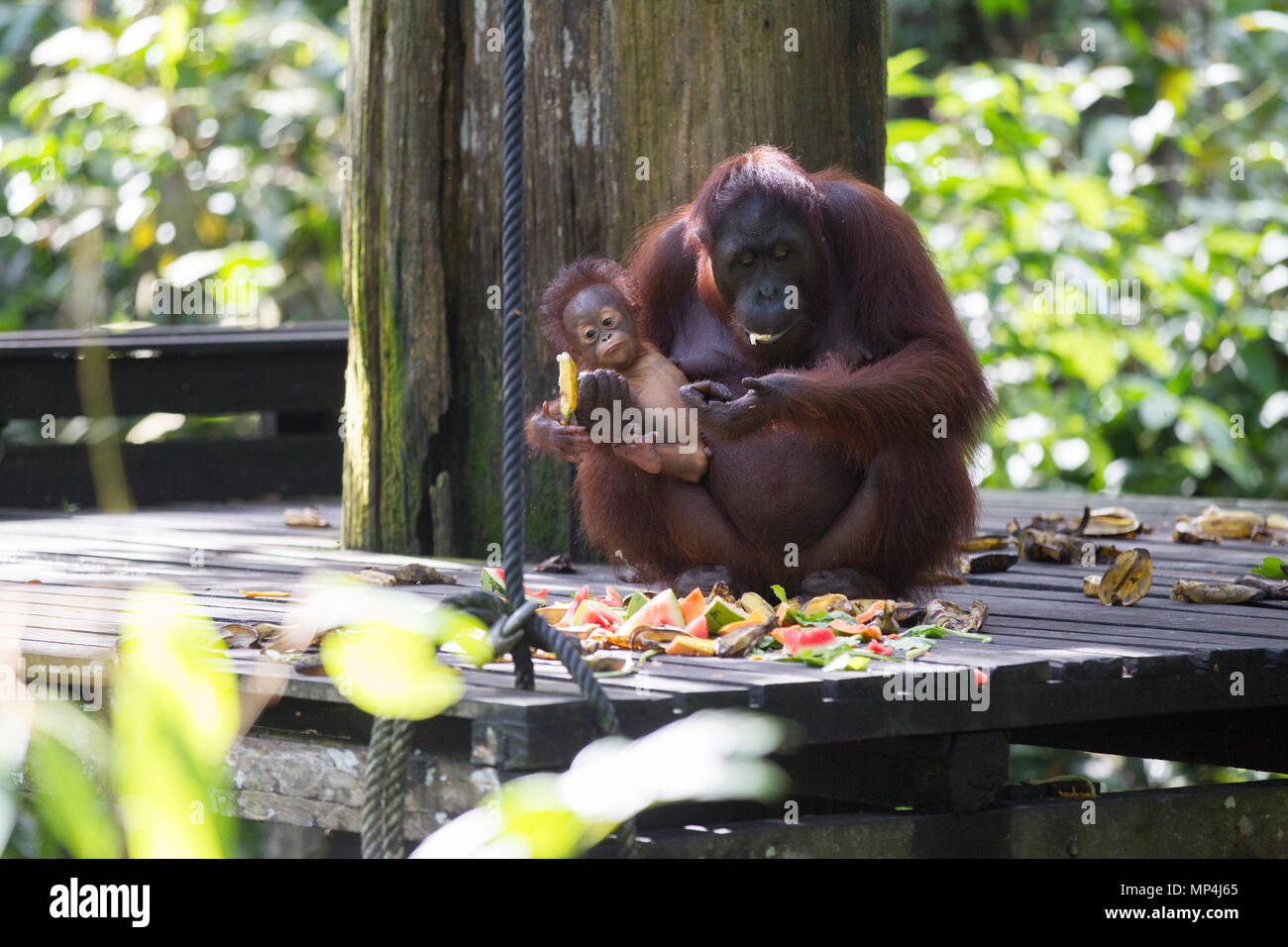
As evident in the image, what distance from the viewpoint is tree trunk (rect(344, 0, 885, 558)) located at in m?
4.04

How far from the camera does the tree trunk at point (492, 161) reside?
404 centimetres

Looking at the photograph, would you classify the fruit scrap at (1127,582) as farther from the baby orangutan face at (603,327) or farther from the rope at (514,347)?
the rope at (514,347)

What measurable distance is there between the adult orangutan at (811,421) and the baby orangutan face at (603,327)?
0.54 feet

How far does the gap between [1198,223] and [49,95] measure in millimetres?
5575

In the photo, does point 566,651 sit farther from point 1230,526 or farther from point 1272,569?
point 1230,526

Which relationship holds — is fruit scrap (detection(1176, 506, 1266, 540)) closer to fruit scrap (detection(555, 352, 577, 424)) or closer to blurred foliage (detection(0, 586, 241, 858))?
fruit scrap (detection(555, 352, 577, 424))

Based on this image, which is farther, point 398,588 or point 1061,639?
point 398,588

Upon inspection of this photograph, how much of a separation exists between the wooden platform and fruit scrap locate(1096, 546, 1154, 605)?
0.03 metres

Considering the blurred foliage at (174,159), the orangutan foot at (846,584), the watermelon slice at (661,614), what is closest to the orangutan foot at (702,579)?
the orangutan foot at (846,584)

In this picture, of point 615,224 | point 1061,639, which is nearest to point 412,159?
point 615,224

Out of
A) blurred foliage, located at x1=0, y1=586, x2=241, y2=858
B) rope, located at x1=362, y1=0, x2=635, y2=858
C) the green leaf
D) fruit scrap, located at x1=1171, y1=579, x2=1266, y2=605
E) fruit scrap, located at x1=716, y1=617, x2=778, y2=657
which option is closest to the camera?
blurred foliage, located at x1=0, y1=586, x2=241, y2=858

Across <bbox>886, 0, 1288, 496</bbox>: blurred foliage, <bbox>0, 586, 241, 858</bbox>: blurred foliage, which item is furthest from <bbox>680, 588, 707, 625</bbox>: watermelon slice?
<bbox>886, 0, 1288, 496</bbox>: blurred foliage
